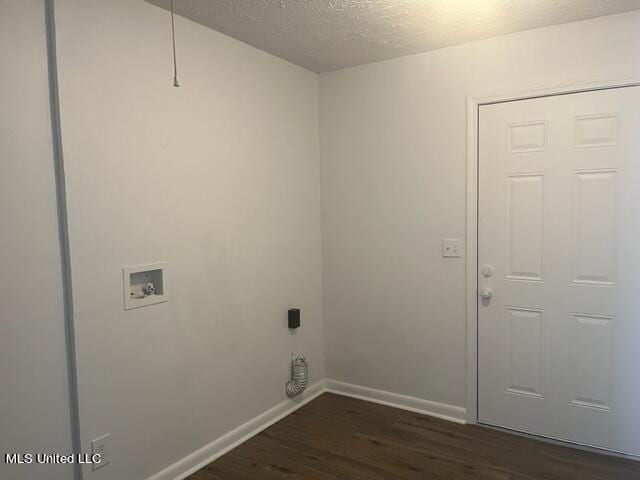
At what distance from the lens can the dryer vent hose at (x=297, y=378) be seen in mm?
3186

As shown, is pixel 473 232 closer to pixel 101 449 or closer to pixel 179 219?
pixel 179 219

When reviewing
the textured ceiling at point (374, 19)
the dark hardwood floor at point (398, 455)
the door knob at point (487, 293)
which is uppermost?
the textured ceiling at point (374, 19)

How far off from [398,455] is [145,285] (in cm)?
171

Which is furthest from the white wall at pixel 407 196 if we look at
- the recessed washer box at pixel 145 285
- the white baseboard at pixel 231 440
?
the recessed washer box at pixel 145 285

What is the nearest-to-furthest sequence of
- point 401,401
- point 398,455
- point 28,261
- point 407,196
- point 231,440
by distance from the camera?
point 28,261 → point 398,455 → point 231,440 → point 407,196 → point 401,401

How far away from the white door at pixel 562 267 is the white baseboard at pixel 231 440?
Answer: 50.2 inches

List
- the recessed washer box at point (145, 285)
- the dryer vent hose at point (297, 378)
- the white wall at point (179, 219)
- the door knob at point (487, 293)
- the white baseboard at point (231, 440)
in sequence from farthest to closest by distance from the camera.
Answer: the dryer vent hose at point (297, 378) → the door knob at point (487, 293) → the white baseboard at point (231, 440) → the recessed washer box at point (145, 285) → the white wall at point (179, 219)

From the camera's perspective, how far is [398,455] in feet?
8.45

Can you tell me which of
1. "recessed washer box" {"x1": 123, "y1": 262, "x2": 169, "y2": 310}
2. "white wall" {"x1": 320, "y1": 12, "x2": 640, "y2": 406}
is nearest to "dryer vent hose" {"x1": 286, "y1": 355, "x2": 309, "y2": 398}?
"white wall" {"x1": 320, "y1": 12, "x2": 640, "y2": 406}

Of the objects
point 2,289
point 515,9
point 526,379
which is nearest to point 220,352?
point 2,289

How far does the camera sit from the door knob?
282 cm

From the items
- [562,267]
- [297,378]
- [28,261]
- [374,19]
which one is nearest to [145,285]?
[28,261]

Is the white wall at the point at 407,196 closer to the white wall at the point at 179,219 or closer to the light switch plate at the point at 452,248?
the light switch plate at the point at 452,248

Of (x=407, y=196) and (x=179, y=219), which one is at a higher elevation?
(x=407, y=196)
